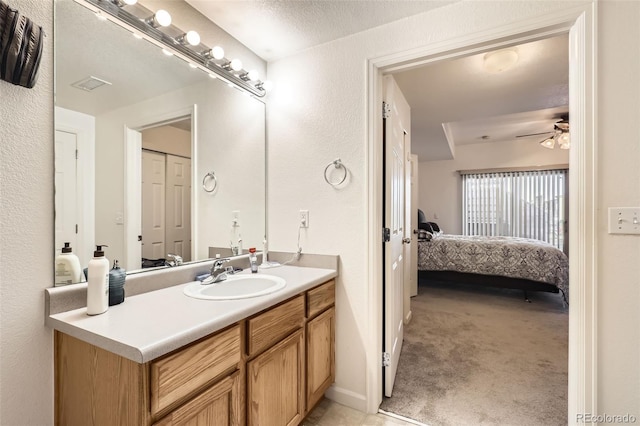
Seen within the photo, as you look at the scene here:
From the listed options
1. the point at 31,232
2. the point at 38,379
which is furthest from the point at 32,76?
the point at 38,379

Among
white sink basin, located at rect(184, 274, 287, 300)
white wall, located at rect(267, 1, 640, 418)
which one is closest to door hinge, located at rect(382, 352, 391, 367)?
white wall, located at rect(267, 1, 640, 418)

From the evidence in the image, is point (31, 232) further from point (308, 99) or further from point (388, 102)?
point (388, 102)

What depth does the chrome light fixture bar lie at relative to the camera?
4.17 ft

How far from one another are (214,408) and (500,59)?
2.82 m

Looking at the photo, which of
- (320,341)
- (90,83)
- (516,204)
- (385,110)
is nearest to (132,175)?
(90,83)


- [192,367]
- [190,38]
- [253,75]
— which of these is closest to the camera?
[192,367]

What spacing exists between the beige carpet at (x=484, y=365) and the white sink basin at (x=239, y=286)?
1.06 meters

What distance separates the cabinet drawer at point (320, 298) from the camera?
1577mm

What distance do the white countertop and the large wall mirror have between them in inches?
10.1

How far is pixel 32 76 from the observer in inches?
39.7

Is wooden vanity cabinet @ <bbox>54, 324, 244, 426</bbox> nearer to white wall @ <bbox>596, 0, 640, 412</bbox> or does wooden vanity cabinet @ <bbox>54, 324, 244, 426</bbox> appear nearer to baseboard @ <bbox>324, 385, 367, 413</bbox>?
baseboard @ <bbox>324, 385, 367, 413</bbox>

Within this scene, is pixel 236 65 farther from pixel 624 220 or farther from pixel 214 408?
pixel 624 220

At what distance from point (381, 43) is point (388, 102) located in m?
0.34

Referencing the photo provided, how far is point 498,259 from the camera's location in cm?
388
